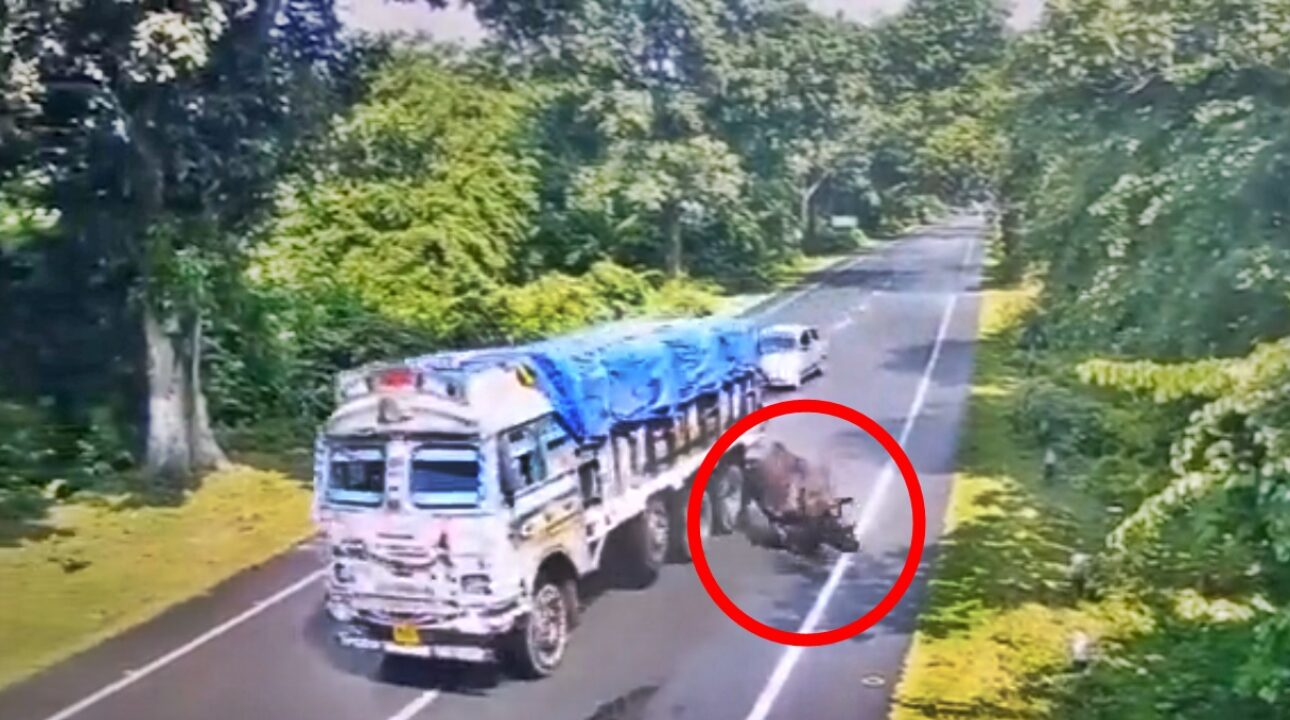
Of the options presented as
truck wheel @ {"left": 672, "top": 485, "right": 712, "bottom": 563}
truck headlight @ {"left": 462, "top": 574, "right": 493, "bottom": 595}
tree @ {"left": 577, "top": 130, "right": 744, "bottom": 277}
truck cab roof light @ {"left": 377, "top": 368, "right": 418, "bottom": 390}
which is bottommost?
truck headlight @ {"left": 462, "top": 574, "right": 493, "bottom": 595}

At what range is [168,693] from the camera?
3164mm

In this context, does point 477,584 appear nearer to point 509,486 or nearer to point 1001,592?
point 509,486

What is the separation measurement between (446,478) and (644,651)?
52cm

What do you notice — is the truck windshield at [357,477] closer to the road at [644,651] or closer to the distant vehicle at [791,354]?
the road at [644,651]

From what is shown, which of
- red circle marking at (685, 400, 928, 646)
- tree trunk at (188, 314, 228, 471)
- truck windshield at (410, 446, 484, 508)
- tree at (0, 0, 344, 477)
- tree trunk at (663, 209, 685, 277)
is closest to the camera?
truck windshield at (410, 446, 484, 508)

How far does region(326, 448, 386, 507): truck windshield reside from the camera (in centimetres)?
309

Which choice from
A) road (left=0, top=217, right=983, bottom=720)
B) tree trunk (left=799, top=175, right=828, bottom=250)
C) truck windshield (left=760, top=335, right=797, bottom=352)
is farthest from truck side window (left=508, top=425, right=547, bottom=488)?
tree trunk (left=799, top=175, right=828, bottom=250)

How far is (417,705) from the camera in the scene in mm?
3104

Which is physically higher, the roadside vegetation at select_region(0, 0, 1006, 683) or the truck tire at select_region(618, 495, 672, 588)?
the roadside vegetation at select_region(0, 0, 1006, 683)

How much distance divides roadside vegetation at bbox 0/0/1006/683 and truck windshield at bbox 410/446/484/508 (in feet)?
1.13

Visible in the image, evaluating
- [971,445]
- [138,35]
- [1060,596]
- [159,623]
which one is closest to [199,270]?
[138,35]

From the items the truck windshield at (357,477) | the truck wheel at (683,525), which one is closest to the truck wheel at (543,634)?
the truck wheel at (683,525)

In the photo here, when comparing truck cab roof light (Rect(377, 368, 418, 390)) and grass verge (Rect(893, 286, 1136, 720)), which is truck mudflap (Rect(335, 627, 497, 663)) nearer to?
truck cab roof light (Rect(377, 368, 418, 390))

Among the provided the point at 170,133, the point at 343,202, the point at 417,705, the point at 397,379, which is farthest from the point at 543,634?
the point at 170,133
